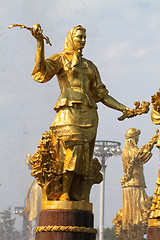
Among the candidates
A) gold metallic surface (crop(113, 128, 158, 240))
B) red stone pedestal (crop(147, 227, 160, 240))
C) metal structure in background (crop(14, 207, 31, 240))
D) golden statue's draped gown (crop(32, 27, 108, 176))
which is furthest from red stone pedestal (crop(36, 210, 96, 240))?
metal structure in background (crop(14, 207, 31, 240))

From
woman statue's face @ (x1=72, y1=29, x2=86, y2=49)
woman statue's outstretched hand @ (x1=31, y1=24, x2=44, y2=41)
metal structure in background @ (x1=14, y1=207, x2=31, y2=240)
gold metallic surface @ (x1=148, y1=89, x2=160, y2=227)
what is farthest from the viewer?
metal structure in background @ (x1=14, y1=207, x2=31, y2=240)

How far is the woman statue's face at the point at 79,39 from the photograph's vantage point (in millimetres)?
8359

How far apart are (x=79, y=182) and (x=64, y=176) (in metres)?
0.32

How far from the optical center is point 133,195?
15508 millimetres

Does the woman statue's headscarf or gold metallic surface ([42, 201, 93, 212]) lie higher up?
the woman statue's headscarf

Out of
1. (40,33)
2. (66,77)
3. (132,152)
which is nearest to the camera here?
(40,33)

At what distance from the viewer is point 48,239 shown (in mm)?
7730

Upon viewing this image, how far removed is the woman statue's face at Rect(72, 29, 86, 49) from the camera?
8359 millimetres

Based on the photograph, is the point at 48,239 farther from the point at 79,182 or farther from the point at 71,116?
the point at 71,116

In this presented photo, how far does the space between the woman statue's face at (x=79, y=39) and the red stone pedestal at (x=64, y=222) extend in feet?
8.13

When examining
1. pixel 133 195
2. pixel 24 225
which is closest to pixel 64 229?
pixel 133 195

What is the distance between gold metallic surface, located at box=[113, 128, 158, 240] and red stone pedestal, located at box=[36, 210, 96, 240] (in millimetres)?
7534

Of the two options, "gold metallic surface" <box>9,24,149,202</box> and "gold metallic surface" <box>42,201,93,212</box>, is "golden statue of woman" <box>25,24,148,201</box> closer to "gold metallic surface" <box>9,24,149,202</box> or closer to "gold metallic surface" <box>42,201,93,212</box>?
"gold metallic surface" <box>9,24,149,202</box>

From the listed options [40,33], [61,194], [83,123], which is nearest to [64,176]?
[61,194]
